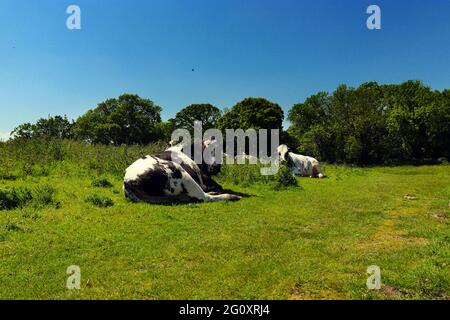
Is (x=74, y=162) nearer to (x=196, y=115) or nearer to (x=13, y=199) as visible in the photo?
(x=13, y=199)

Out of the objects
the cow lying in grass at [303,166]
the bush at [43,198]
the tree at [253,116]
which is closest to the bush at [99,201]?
the bush at [43,198]

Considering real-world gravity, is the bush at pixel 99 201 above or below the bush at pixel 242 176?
below

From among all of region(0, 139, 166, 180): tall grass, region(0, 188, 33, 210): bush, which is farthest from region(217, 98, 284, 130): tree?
region(0, 188, 33, 210): bush

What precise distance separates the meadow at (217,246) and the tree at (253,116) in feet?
115

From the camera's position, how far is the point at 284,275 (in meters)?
5.51

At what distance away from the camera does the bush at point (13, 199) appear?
30.2ft

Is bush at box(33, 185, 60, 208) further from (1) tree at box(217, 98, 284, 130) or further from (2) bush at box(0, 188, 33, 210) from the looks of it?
(1) tree at box(217, 98, 284, 130)

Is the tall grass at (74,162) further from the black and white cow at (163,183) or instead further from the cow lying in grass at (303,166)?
the cow lying in grass at (303,166)

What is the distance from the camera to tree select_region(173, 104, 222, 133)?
59969mm

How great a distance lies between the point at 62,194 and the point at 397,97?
43010mm

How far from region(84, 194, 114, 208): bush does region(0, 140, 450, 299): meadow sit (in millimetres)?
32

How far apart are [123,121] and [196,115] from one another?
41.6ft
